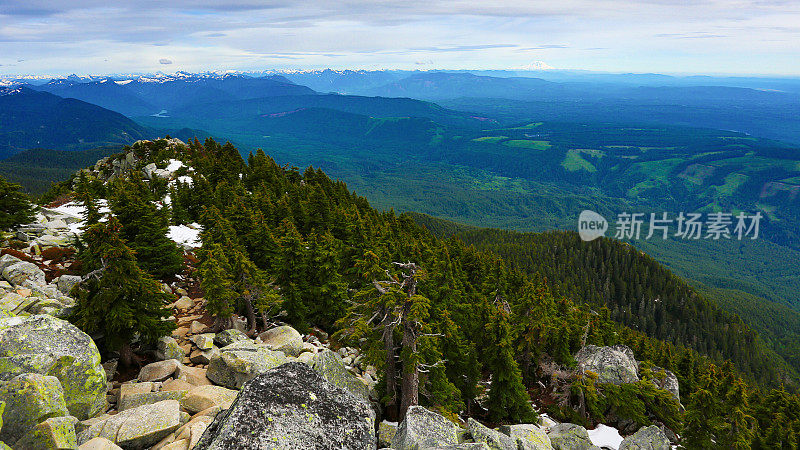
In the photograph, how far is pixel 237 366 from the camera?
56.0 ft

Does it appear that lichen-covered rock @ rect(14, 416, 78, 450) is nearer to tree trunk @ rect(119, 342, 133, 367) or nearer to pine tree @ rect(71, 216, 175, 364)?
pine tree @ rect(71, 216, 175, 364)

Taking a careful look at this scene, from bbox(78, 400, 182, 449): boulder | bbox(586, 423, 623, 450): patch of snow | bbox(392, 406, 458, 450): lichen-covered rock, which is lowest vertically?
bbox(586, 423, 623, 450): patch of snow

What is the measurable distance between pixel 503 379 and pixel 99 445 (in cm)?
2519

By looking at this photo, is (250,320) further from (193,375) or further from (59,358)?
(59,358)

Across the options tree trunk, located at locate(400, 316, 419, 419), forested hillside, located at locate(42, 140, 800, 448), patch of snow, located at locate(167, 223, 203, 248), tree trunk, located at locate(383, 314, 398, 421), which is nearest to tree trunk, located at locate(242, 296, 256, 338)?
forested hillside, located at locate(42, 140, 800, 448)

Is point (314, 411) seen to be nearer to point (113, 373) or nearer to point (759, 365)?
point (113, 373)

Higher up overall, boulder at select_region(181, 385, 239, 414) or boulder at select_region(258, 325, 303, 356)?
boulder at select_region(181, 385, 239, 414)

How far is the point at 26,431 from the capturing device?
9805 millimetres

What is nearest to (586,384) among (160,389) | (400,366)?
(400,366)

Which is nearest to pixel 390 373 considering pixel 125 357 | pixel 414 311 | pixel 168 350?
pixel 414 311

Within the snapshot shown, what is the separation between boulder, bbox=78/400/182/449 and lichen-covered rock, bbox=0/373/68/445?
137 centimetres

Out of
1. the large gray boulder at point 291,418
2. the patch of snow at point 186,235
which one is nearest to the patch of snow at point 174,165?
the patch of snow at point 186,235

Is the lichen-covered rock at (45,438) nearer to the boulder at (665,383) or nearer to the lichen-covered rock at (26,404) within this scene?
the lichen-covered rock at (26,404)

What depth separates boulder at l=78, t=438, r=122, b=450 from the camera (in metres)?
10.5
